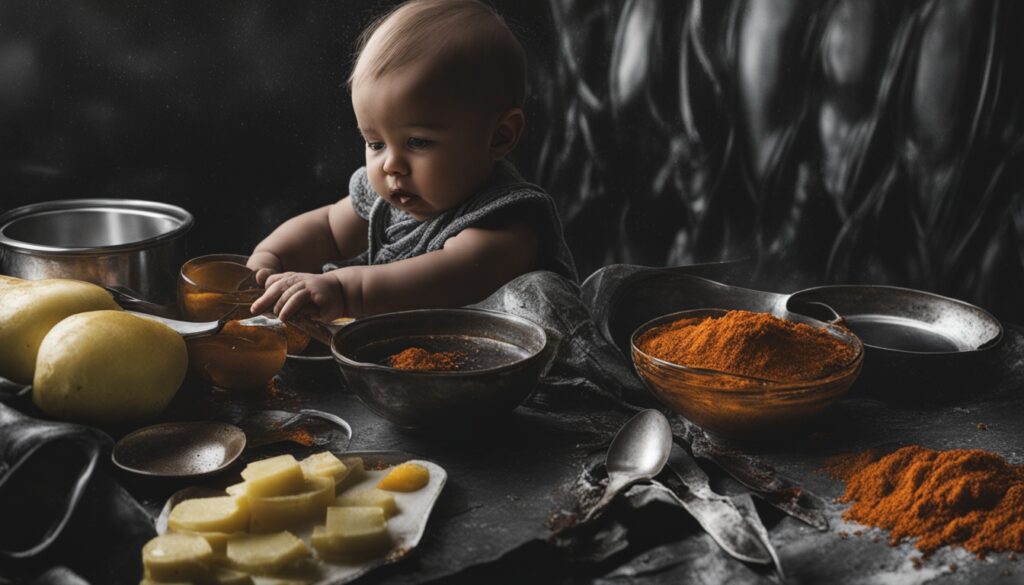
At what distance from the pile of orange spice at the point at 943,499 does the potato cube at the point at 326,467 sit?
0.43m

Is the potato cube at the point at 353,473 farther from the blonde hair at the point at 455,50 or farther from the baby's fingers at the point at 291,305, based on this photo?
the blonde hair at the point at 455,50

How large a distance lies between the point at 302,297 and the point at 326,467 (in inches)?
11.9

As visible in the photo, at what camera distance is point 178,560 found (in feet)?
2.52

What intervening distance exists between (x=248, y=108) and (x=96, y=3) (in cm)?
26

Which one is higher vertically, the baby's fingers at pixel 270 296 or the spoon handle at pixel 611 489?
the baby's fingers at pixel 270 296

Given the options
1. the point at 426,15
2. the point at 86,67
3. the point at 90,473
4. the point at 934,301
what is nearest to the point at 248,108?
the point at 86,67

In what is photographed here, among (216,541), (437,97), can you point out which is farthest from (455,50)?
(216,541)

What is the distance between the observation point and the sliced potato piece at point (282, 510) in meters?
0.84

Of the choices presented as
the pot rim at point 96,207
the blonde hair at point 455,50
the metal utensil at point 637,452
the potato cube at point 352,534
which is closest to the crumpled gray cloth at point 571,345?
the metal utensil at point 637,452

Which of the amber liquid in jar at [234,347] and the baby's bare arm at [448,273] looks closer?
the amber liquid in jar at [234,347]

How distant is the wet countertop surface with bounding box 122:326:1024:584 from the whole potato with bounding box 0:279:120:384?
0.14 meters

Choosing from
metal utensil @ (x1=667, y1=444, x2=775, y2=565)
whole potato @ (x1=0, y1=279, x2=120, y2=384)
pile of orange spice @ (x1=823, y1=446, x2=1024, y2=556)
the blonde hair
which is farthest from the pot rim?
pile of orange spice @ (x1=823, y1=446, x2=1024, y2=556)

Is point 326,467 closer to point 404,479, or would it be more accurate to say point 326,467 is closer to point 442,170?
point 404,479

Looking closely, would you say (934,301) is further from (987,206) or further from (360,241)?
(360,241)
